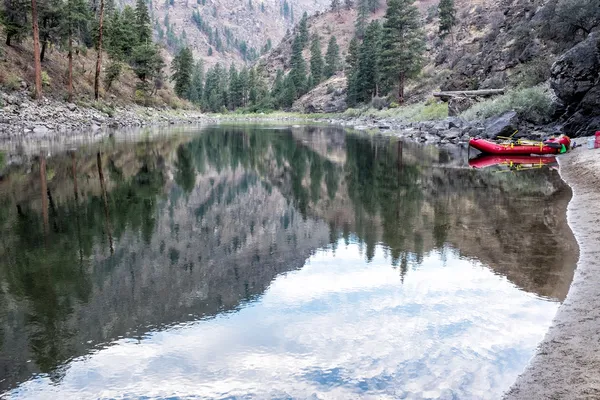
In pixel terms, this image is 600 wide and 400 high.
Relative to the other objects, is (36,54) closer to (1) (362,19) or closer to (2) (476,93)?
(2) (476,93)

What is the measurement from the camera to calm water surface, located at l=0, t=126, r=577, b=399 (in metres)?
5.61

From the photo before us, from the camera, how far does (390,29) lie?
70.7 metres

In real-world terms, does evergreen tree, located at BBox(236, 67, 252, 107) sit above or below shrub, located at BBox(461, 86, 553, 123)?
above

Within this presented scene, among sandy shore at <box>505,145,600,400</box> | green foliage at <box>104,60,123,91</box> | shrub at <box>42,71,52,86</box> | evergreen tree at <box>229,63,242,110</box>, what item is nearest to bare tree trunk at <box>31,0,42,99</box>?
shrub at <box>42,71,52,86</box>

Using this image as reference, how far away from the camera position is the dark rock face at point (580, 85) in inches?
1085

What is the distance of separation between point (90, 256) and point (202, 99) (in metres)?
145

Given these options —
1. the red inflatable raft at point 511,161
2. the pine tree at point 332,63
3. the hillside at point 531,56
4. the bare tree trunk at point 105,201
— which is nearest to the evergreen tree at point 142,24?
the hillside at point 531,56

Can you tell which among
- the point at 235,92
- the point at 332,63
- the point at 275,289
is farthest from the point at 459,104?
the point at 235,92

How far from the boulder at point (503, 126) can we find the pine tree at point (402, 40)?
36.8m

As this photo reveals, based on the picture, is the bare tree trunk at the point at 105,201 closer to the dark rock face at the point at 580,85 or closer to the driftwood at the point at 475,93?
the dark rock face at the point at 580,85

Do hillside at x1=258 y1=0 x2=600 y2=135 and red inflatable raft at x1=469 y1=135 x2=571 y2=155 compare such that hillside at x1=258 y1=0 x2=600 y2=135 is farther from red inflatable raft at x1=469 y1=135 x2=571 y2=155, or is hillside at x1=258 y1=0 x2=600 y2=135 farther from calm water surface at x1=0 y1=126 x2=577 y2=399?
calm water surface at x1=0 y1=126 x2=577 y2=399

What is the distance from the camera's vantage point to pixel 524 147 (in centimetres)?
2647

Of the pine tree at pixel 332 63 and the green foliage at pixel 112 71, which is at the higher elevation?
the pine tree at pixel 332 63

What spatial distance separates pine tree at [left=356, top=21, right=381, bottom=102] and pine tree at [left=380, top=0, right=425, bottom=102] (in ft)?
52.5
